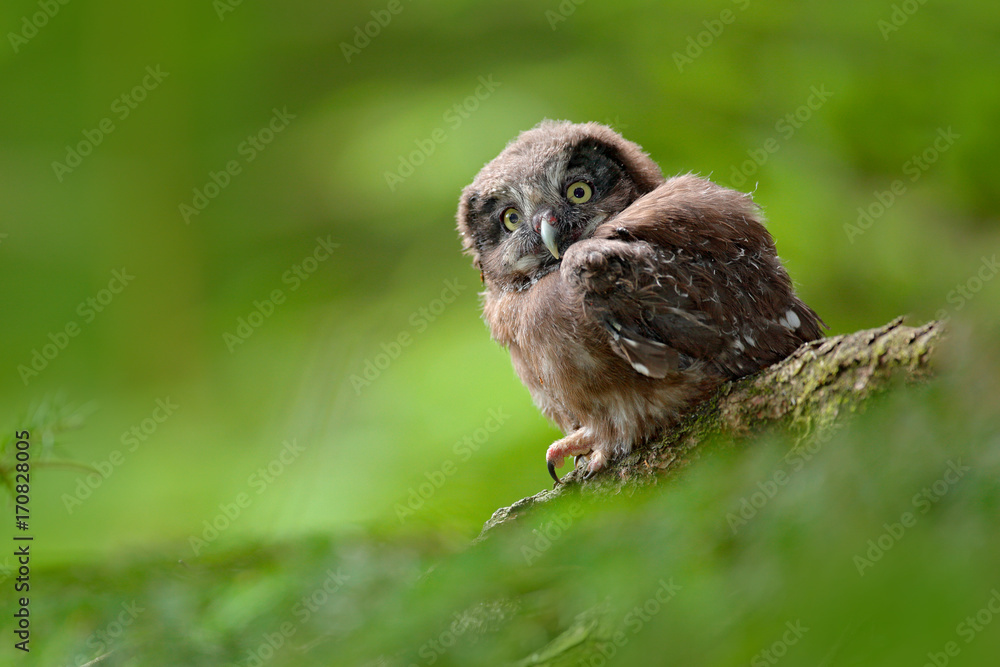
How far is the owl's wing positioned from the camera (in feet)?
8.00

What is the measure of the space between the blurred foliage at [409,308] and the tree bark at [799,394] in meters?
0.11

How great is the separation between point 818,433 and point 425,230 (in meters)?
4.29

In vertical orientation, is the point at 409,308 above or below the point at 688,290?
above

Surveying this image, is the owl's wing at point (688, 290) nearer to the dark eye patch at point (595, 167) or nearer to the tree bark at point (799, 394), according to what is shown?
the tree bark at point (799, 394)

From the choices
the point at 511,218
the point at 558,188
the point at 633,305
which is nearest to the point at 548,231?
the point at 558,188

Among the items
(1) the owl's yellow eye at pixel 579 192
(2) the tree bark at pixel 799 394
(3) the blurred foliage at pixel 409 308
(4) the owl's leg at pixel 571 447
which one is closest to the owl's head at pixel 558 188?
(1) the owl's yellow eye at pixel 579 192

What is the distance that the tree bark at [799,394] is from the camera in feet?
4.66

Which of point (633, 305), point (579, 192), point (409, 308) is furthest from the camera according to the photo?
point (409, 308)

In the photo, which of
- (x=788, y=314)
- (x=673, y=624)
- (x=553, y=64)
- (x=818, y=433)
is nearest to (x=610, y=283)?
(x=788, y=314)

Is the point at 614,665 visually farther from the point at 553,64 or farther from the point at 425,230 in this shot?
the point at 425,230

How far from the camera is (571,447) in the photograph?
9.98 ft

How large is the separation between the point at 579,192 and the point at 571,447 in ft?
3.72

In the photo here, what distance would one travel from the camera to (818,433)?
146 cm

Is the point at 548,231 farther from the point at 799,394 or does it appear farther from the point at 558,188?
the point at 799,394
